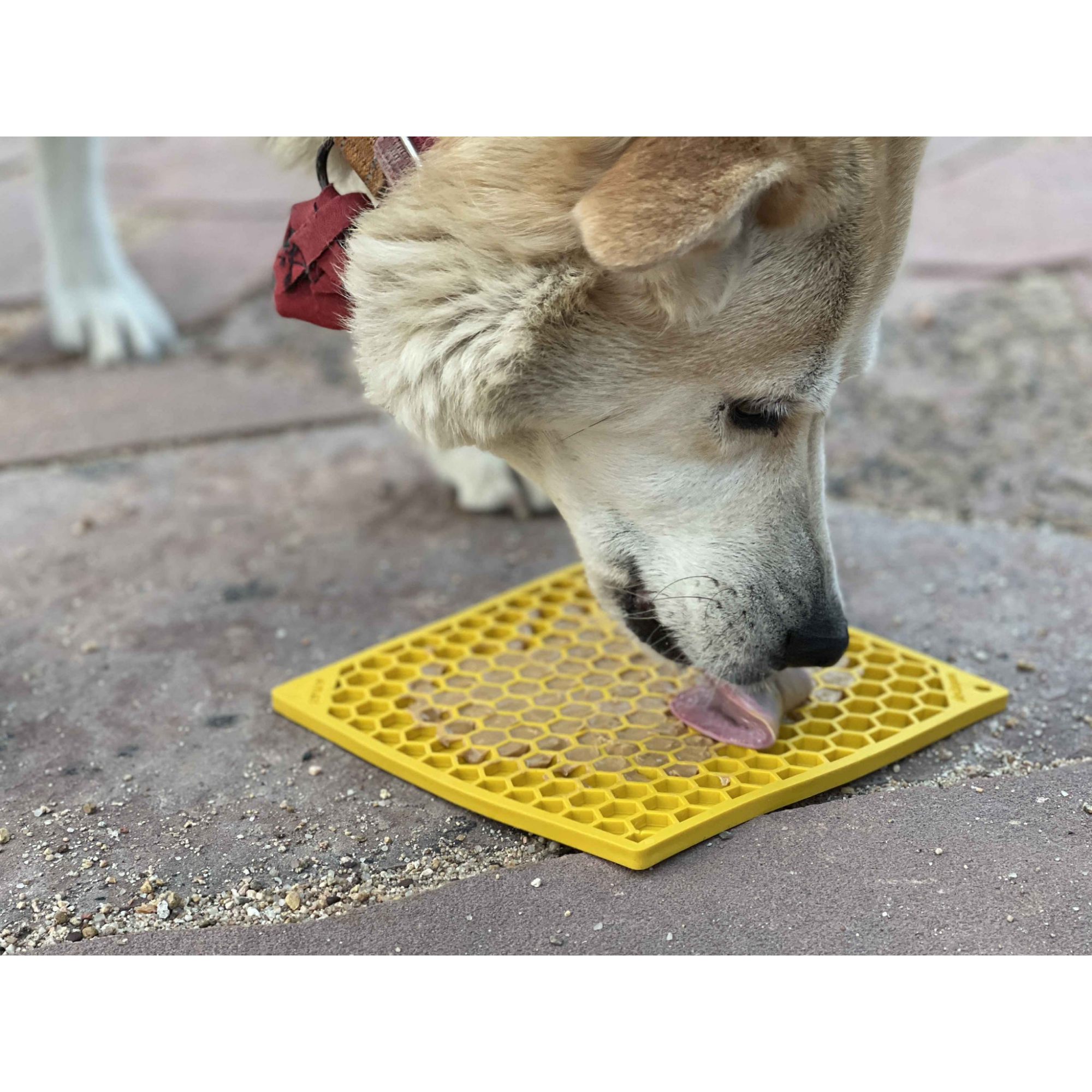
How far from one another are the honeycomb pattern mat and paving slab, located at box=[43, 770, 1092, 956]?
6 centimetres

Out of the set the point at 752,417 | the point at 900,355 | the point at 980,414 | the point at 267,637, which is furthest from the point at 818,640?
the point at 900,355

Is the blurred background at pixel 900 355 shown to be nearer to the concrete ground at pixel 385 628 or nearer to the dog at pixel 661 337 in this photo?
the concrete ground at pixel 385 628

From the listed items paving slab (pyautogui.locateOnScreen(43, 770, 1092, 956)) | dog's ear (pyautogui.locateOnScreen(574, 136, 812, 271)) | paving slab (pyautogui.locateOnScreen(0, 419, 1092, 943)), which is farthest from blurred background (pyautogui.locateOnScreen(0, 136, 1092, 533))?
paving slab (pyautogui.locateOnScreen(43, 770, 1092, 956))

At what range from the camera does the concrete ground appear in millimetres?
1628

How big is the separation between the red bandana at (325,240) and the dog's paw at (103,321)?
81.6 inches

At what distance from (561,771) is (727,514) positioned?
1.61 ft

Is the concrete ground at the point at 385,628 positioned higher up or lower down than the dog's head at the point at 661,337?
lower down

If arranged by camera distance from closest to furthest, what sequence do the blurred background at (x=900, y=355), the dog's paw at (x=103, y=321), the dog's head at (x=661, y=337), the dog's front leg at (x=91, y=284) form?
the dog's head at (x=661, y=337), the blurred background at (x=900, y=355), the dog's front leg at (x=91, y=284), the dog's paw at (x=103, y=321)

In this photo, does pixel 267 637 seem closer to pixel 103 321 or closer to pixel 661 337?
pixel 661 337

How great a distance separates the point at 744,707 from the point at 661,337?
2.13ft

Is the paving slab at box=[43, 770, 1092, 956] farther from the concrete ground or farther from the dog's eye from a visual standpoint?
the dog's eye

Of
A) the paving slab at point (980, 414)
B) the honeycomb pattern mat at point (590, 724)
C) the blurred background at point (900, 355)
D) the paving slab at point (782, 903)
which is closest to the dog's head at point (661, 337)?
the honeycomb pattern mat at point (590, 724)

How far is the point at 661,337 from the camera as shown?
1718mm

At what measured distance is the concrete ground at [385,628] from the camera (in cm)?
163
